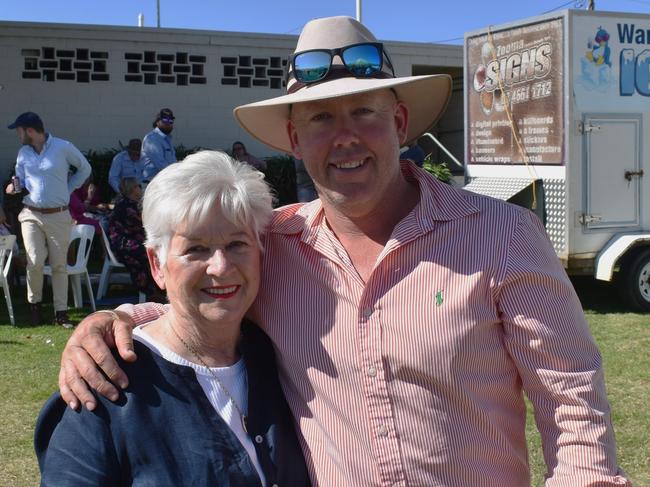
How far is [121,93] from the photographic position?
14695 mm

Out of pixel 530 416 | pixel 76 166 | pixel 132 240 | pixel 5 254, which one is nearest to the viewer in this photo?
pixel 530 416

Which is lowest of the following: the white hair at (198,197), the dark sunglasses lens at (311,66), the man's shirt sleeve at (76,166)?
the white hair at (198,197)

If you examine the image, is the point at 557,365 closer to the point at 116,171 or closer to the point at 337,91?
the point at 337,91

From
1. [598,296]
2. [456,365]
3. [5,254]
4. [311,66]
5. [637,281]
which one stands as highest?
[311,66]

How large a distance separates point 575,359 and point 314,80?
101 cm

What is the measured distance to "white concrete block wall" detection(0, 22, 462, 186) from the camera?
14.1 metres

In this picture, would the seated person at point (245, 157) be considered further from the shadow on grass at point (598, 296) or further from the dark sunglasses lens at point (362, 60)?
the dark sunglasses lens at point (362, 60)

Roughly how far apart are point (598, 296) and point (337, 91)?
28.3 feet

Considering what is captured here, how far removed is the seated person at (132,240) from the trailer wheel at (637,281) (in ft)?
15.9

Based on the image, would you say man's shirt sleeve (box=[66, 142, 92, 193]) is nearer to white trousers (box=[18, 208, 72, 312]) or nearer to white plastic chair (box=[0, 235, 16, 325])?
white trousers (box=[18, 208, 72, 312])

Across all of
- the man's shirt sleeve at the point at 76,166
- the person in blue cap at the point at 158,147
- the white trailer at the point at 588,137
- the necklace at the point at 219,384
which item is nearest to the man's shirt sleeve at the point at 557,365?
the necklace at the point at 219,384

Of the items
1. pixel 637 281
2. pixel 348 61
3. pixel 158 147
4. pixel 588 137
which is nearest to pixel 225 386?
pixel 348 61

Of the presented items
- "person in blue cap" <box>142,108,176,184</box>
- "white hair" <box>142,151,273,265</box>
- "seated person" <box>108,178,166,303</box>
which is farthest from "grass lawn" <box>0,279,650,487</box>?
"white hair" <box>142,151,273,265</box>

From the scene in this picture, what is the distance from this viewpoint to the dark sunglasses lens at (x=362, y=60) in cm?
237
